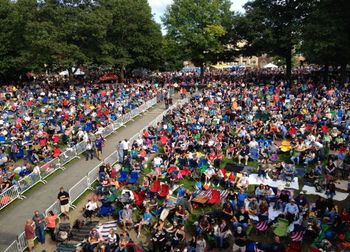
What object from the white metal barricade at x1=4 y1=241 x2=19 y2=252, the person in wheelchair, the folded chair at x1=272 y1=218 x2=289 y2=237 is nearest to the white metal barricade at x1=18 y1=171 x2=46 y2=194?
the white metal barricade at x1=4 y1=241 x2=19 y2=252

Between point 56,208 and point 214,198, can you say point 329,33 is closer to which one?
point 214,198

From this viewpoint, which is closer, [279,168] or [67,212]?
[67,212]

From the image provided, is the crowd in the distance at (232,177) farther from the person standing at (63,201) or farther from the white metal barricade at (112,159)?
the white metal barricade at (112,159)

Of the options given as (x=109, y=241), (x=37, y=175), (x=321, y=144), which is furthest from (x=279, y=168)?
(x=37, y=175)

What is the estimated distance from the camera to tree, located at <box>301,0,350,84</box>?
112ft

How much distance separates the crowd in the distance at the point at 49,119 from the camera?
22234mm

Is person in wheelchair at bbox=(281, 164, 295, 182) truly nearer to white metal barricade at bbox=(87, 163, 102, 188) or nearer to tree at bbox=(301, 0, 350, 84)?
white metal barricade at bbox=(87, 163, 102, 188)

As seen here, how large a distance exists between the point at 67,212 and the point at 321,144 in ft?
43.4

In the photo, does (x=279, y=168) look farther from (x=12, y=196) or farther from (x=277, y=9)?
(x=277, y=9)

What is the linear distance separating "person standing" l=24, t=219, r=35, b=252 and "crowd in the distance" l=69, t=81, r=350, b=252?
2.25m

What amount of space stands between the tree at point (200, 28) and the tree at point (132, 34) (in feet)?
11.7

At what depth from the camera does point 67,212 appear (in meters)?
15.3

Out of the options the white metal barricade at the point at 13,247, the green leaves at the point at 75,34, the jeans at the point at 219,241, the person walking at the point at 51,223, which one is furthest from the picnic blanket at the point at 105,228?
the green leaves at the point at 75,34

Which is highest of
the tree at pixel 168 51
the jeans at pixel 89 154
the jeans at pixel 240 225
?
the tree at pixel 168 51
